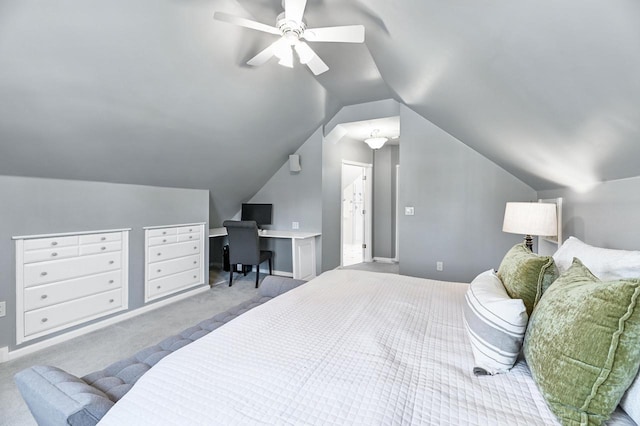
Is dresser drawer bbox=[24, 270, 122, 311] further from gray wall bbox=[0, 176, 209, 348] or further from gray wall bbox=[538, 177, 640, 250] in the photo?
gray wall bbox=[538, 177, 640, 250]

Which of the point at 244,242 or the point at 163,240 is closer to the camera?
the point at 163,240

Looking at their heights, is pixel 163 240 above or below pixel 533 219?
below

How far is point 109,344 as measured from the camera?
7.88 feet

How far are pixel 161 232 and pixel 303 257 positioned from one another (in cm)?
193

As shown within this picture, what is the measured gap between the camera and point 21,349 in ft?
7.20

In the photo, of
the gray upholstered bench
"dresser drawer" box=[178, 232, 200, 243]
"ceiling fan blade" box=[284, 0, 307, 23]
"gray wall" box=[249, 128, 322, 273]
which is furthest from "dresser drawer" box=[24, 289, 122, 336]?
"ceiling fan blade" box=[284, 0, 307, 23]

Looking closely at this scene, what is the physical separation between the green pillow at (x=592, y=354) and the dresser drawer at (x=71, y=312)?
332 centimetres

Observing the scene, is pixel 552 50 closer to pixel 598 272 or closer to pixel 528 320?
pixel 598 272

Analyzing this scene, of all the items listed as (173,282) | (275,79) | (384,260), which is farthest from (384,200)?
(173,282)

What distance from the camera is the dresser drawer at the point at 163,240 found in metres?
3.18

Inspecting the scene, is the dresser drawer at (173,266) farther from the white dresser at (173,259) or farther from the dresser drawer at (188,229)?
the dresser drawer at (188,229)

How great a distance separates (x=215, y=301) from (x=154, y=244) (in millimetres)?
990

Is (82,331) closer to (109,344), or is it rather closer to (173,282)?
(109,344)

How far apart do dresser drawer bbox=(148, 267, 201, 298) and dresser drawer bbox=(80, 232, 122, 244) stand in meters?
0.65
